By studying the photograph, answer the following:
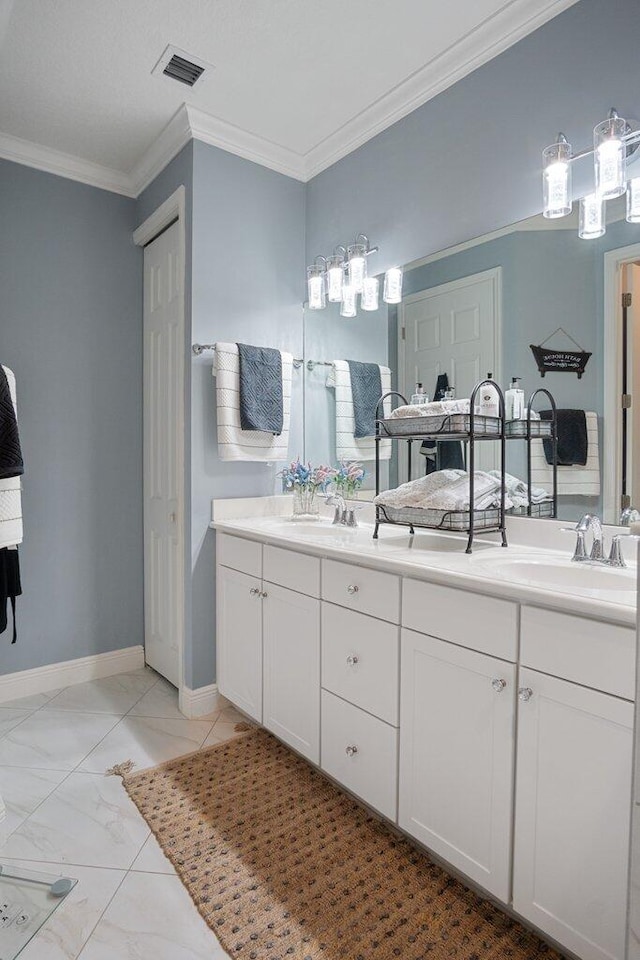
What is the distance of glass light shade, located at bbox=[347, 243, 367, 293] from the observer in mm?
2346

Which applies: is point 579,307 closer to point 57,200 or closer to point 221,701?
point 221,701

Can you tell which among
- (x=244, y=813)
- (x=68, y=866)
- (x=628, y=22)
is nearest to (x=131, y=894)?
(x=68, y=866)

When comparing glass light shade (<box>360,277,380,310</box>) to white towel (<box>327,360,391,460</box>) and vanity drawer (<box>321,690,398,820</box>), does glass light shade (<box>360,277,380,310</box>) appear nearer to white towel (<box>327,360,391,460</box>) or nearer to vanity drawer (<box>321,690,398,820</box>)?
white towel (<box>327,360,391,460</box>)

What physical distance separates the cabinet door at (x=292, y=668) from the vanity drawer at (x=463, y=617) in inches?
18.1

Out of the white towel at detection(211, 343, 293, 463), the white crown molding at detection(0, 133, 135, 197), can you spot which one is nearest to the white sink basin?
the white towel at detection(211, 343, 293, 463)

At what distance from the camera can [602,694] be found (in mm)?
1071

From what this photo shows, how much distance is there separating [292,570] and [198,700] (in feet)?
3.06

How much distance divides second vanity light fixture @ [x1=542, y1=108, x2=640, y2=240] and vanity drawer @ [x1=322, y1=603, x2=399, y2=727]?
1.30 metres

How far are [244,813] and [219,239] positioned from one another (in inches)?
89.2

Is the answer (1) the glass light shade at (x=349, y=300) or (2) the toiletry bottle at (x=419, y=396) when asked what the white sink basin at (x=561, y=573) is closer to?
(2) the toiletry bottle at (x=419, y=396)

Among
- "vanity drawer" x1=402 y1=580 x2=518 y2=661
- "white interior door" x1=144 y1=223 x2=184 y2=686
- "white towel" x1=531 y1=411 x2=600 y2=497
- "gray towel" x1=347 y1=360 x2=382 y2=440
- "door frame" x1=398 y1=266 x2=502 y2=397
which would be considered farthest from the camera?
"white interior door" x1=144 y1=223 x2=184 y2=686

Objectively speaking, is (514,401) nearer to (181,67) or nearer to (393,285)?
(393,285)

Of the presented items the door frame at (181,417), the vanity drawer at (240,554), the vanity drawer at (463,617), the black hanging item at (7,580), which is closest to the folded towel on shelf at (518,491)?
the vanity drawer at (463,617)

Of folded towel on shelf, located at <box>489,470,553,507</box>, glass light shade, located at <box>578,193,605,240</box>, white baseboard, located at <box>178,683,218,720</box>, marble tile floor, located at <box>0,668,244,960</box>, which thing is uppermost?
glass light shade, located at <box>578,193,605,240</box>
